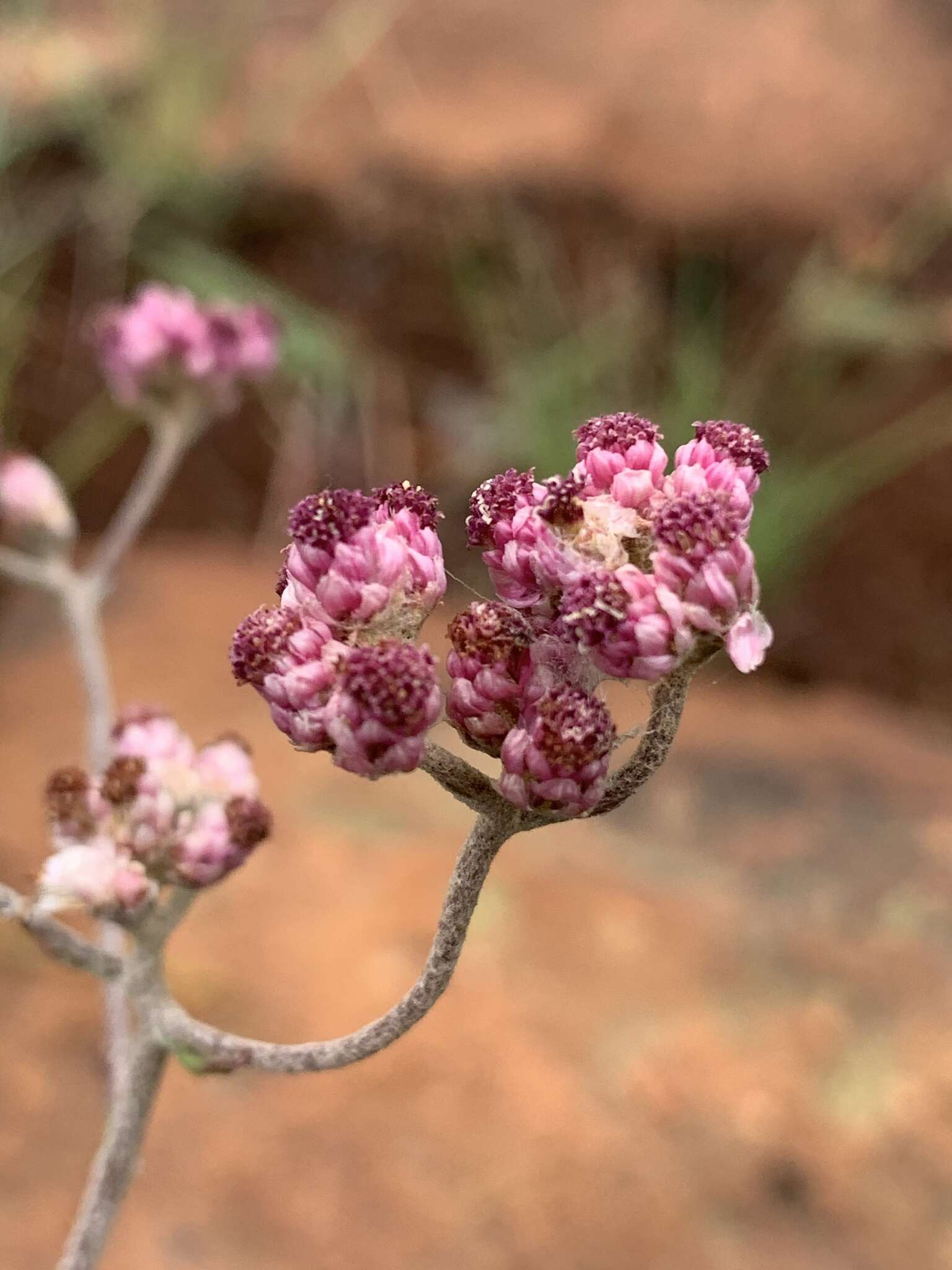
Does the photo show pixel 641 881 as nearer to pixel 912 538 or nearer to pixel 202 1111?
pixel 202 1111

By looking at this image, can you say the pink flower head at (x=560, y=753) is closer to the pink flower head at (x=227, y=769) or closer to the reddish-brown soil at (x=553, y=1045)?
the pink flower head at (x=227, y=769)


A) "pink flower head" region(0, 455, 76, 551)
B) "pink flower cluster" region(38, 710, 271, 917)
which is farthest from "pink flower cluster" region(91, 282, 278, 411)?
"pink flower cluster" region(38, 710, 271, 917)

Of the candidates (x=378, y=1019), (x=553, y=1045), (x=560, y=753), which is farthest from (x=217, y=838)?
(x=553, y=1045)

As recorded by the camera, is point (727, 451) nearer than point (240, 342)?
Yes

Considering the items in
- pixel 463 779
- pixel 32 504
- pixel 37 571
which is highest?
pixel 463 779

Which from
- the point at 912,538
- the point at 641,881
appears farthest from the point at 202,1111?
the point at 912,538

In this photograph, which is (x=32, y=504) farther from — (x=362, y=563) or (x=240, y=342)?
(x=362, y=563)
